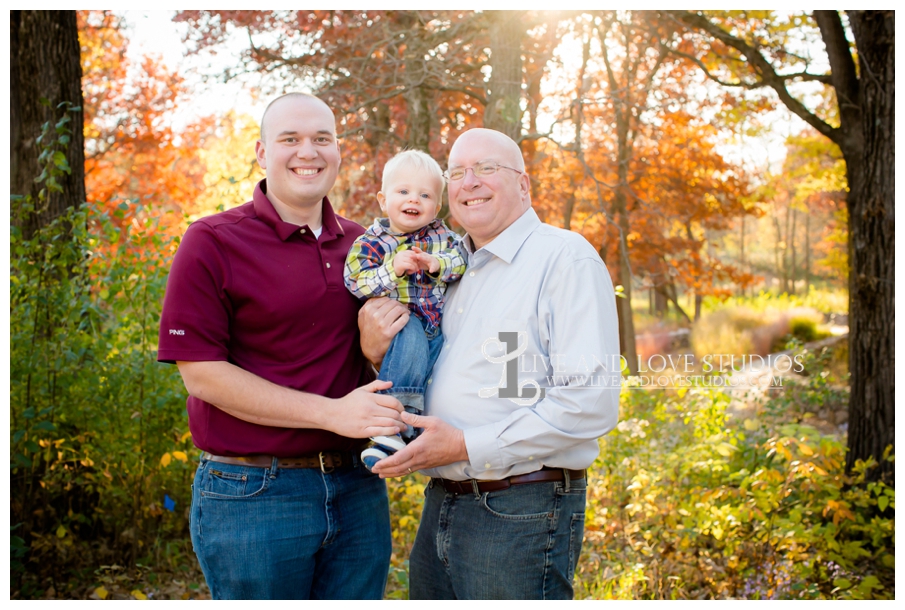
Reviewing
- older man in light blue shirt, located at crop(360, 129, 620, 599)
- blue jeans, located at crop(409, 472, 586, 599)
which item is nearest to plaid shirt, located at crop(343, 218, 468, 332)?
older man in light blue shirt, located at crop(360, 129, 620, 599)

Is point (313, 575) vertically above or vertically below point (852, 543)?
above

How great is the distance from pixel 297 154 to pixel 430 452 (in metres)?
1.14

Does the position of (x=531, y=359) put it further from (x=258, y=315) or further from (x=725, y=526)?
(x=725, y=526)

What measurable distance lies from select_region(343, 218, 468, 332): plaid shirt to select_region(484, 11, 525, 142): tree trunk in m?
2.74

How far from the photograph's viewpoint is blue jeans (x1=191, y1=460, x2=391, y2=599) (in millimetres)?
2291

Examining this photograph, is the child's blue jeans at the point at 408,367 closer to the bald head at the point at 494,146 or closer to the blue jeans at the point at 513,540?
the blue jeans at the point at 513,540

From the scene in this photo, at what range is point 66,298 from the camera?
421 centimetres

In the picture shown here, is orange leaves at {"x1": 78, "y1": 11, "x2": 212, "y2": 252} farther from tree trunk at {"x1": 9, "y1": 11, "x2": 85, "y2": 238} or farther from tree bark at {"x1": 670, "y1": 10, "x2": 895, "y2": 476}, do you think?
tree bark at {"x1": 670, "y1": 10, "x2": 895, "y2": 476}

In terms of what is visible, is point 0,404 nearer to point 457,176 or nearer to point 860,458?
point 457,176

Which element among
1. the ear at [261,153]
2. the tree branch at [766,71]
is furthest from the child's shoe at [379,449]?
the tree branch at [766,71]

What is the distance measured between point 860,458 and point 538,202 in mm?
4700

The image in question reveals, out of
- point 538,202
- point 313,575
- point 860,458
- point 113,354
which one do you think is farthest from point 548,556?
point 538,202

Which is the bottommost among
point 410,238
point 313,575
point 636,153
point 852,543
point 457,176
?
point 852,543

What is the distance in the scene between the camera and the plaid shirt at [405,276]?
8.26 feet
